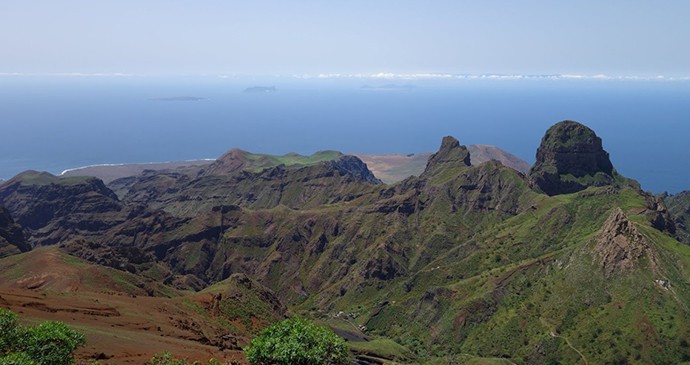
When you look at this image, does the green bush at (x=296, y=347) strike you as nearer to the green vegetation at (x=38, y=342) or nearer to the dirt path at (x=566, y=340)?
the green vegetation at (x=38, y=342)

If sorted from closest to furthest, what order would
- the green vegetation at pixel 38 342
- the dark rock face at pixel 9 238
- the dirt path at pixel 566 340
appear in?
the green vegetation at pixel 38 342 → the dirt path at pixel 566 340 → the dark rock face at pixel 9 238

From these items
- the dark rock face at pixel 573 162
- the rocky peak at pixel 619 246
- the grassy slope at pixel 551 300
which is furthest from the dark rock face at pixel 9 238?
the dark rock face at pixel 573 162

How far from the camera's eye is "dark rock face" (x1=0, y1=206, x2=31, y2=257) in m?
123

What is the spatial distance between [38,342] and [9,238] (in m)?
116

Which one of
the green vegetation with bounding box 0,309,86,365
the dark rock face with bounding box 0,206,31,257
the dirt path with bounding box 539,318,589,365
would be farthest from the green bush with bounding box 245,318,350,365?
the dark rock face with bounding box 0,206,31,257

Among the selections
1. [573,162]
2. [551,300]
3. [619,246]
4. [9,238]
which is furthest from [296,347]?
[573,162]

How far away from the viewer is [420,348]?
115 meters

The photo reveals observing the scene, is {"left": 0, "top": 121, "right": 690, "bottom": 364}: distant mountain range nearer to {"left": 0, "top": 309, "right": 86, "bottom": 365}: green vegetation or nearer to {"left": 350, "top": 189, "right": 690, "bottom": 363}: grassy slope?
{"left": 350, "top": 189, "right": 690, "bottom": 363}: grassy slope

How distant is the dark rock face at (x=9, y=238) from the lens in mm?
123062

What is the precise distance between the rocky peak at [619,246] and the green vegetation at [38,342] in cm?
9831

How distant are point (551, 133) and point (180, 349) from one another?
173 metres

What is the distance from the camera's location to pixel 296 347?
40.1 m

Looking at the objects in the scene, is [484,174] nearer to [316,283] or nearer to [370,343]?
[316,283]

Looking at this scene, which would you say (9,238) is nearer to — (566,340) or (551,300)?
(551,300)
